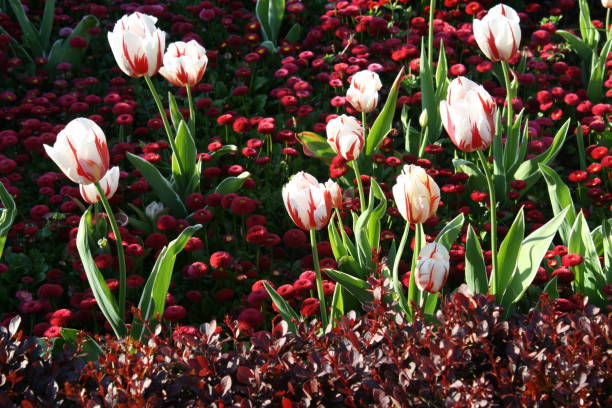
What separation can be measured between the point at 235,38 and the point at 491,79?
142 cm

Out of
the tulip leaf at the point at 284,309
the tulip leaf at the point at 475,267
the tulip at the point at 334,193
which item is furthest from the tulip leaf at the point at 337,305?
the tulip leaf at the point at 475,267

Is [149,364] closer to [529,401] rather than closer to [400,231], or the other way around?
[529,401]

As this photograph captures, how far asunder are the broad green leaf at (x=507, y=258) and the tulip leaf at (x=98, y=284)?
1186 millimetres

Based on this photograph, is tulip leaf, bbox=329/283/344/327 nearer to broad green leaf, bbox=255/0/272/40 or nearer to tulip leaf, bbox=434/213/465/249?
tulip leaf, bbox=434/213/465/249

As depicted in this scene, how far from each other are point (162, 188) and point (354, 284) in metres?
1.06

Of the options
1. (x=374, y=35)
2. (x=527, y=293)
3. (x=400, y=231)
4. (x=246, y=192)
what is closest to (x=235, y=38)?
(x=374, y=35)

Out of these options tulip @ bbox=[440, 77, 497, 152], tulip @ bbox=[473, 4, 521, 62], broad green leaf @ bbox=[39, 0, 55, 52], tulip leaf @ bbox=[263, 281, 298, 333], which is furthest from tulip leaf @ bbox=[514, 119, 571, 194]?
broad green leaf @ bbox=[39, 0, 55, 52]

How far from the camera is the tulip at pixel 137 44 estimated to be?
2891 millimetres

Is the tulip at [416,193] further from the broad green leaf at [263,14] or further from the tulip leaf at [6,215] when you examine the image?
the broad green leaf at [263,14]

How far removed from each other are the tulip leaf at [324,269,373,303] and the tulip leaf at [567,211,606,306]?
2.32ft

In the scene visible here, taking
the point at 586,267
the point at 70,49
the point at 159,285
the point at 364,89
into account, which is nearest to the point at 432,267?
the point at 586,267

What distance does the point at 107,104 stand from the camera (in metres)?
4.32

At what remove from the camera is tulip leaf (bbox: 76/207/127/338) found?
2527 millimetres

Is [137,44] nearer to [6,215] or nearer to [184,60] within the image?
[184,60]
